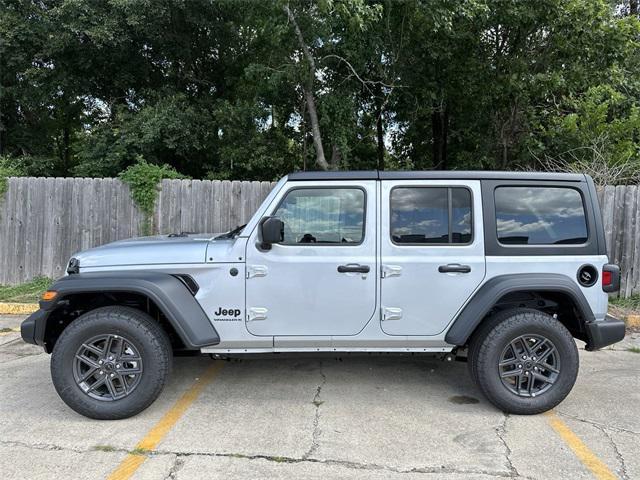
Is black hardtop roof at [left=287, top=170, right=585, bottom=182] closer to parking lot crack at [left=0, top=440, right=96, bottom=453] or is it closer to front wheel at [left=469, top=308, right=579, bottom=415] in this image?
front wheel at [left=469, top=308, right=579, bottom=415]

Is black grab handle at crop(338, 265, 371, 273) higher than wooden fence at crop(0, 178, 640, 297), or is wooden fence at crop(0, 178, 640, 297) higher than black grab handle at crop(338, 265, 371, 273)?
wooden fence at crop(0, 178, 640, 297)

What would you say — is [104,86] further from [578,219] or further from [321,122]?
[578,219]

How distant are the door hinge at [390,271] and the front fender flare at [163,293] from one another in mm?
1453

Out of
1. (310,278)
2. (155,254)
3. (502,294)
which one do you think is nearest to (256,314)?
(310,278)

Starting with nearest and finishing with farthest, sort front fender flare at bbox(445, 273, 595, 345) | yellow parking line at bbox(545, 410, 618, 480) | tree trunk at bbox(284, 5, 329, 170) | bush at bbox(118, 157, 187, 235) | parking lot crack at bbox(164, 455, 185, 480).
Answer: parking lot crack at bbox(164, 455, 185, 480) → yellow parking line at bbox(545, 410, 618, 480) → front fender flare at bbox(445, 273, 595, 345) → bush at bbox(118, 157, 187, 235) → tree trunk at bbox(284, 5, 329, 170)

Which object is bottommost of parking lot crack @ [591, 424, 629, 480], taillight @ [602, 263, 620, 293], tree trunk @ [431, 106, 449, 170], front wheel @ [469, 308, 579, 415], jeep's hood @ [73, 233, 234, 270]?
parking lot crack @ [591, 424, 629, 480]

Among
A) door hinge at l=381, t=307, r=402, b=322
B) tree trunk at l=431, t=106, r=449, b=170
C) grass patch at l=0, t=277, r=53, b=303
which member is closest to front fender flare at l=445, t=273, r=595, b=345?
door hinge at l=381, t=307, r=402, b=322

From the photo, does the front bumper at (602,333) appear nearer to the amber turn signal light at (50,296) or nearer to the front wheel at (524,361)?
the front wheel at (524,361)

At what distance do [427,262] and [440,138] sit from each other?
439 inches

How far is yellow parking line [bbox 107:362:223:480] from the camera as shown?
3107 mm

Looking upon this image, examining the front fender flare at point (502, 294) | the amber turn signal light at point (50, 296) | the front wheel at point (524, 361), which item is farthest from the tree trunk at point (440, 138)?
the amber turn signal light at point (50, 296)

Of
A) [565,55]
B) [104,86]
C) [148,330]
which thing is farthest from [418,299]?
[104,86]

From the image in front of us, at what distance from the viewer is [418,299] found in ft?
12.9

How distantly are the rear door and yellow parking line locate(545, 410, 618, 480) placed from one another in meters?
1.18
